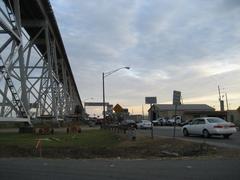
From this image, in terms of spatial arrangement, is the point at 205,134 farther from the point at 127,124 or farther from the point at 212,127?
the point at 127,124

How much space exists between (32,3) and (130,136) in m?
19.2

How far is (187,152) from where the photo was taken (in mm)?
22688

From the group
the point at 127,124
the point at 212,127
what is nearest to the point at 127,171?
→ the point at 212,127

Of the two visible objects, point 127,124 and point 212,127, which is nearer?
point 212,127

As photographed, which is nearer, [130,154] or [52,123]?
[130,154]

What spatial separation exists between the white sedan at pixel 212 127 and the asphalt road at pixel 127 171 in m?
18.5

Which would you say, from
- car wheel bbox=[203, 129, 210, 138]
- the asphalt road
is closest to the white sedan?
car wheel bbox=[203, 129, 210, 138]

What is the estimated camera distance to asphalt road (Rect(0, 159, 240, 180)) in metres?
13.1

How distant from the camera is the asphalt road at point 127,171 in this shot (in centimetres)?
1309

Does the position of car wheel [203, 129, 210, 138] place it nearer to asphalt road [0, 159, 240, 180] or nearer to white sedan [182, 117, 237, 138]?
white sedan [182, 117, 237, 138]

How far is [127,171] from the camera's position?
47.5 ft

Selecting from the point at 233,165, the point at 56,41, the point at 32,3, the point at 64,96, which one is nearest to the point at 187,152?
the point at 233,165

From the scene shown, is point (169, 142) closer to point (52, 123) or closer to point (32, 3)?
point (32, 3)

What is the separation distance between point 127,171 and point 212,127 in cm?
2216
